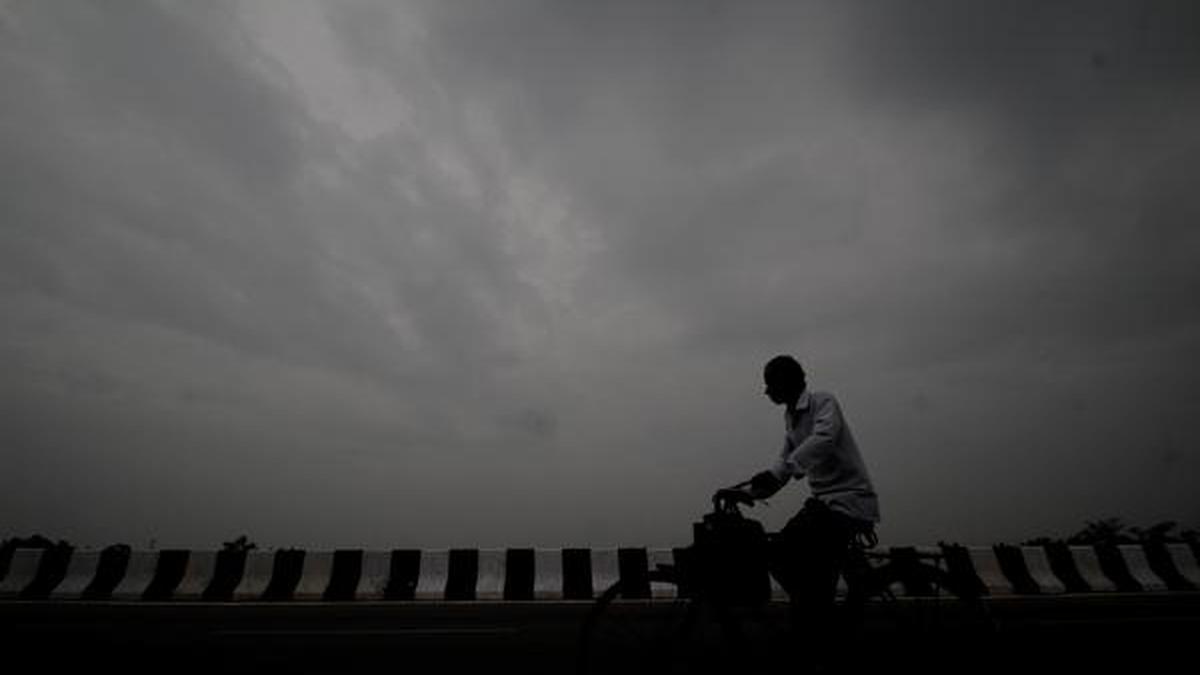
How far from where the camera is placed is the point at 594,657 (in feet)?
18.3


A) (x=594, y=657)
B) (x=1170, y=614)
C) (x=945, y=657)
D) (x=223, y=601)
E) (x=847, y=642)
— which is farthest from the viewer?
(x=223, y=601)

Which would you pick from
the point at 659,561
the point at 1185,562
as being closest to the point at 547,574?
the point at 659,561

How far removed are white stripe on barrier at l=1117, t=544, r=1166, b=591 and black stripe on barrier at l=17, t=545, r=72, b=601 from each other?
696 inches

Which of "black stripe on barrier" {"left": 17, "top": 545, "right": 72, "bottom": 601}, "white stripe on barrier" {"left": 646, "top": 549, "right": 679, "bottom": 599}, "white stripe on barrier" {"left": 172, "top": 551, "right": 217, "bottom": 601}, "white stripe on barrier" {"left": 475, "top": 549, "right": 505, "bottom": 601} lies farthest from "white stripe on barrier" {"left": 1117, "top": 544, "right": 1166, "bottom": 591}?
"black stripe on barrier" {"left": 17, "top": 545, "right": 72, "bottom": 601}

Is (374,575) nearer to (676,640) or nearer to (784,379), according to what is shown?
(676,640)

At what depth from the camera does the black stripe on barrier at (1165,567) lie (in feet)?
41.3

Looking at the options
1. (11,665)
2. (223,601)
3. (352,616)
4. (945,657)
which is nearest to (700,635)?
(945,657)

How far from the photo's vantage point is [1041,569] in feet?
40.8

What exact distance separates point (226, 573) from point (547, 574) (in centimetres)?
509

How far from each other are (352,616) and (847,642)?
7.00 m

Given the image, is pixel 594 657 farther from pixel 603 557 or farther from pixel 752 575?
pixel 603 557

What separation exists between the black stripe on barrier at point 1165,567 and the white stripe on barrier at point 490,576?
446 inches

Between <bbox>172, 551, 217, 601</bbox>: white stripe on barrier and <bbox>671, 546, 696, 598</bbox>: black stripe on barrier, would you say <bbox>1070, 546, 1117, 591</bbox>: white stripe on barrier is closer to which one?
<bbox>671, 546, 696, 598</bbox>: black stripe on barrier

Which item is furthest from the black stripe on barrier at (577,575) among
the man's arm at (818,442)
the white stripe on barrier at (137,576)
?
the man's arm at (818,442)
